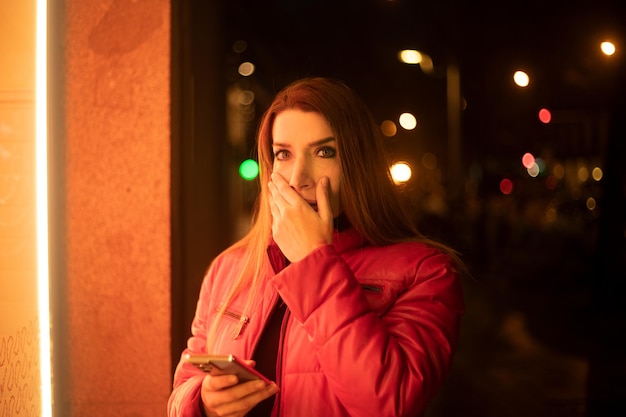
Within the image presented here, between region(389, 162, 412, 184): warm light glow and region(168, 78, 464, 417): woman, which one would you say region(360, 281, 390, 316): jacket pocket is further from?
region(389, 162, 412, 184): warm light glow

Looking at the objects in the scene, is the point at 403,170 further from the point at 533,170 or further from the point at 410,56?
the point at 533,170

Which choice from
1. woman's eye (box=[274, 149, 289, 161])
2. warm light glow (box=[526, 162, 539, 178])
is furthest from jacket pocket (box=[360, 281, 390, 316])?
warm light glow (box=[526, 162, 539, 178])

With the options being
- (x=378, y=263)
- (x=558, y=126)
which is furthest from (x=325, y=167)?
(x=558, y=126)

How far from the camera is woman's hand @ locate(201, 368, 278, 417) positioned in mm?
1776

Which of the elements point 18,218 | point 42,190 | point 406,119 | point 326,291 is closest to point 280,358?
point 326,291

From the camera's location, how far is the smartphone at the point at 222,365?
1.57 meters

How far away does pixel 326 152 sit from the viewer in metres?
2.03

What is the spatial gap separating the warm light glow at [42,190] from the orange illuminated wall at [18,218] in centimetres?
3

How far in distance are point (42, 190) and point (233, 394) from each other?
144cm

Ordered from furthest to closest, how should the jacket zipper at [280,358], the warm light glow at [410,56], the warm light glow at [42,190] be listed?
1. the warm light glow at [410,56]
2. the warm light glow at [42,190]
3. the jacket zipper at [280,358]

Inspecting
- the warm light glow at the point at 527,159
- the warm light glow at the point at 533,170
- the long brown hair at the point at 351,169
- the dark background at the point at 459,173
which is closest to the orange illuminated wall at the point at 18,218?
the dark background at the point at 459,173

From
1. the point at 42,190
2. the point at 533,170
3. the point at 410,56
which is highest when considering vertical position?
the point at 410,56

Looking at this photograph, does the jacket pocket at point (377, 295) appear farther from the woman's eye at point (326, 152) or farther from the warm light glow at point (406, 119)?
the warm light glow at point (406, 119)

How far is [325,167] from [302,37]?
4561 mm
